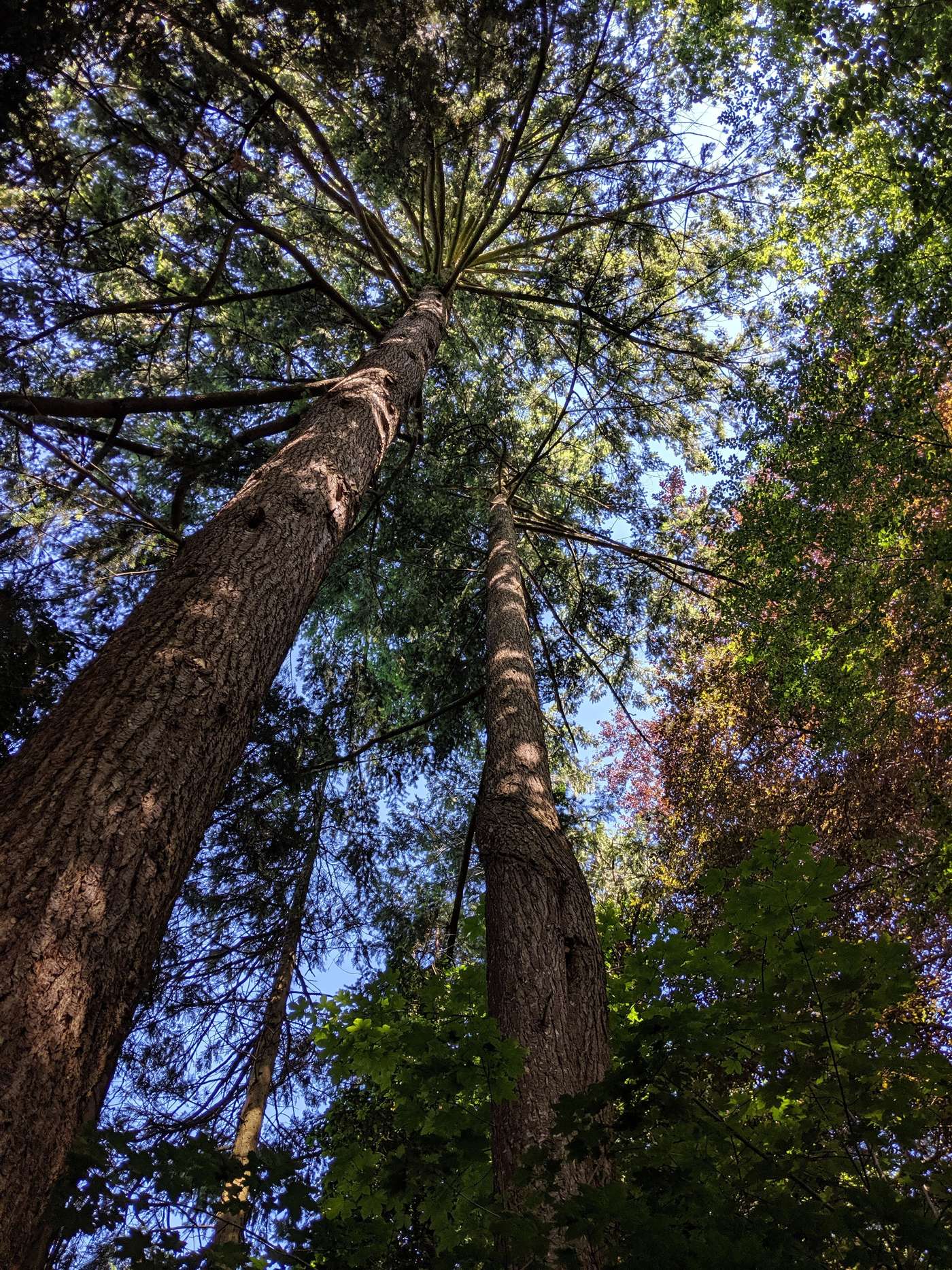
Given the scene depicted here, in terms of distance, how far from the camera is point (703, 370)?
27.5 ft

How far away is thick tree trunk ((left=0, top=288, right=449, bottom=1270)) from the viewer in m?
1.50

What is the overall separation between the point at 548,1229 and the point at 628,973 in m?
1.94

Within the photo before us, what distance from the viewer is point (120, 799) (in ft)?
6.30

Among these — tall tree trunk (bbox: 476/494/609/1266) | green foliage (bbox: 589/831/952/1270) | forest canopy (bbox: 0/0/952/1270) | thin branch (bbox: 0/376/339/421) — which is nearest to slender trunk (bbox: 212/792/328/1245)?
forest canopy (bbox: 0/0/952/1270)

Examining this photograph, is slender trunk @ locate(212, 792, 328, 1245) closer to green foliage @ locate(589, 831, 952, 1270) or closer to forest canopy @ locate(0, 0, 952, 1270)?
forest canopy @ locate(0, 0, 952, 1270)

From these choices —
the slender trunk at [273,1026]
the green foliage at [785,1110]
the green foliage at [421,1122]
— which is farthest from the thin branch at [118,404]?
the slender trunk at [273,1026]

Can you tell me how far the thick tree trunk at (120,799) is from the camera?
150 cm

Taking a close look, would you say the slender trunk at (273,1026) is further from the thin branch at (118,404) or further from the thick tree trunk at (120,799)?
the thin branch at (118,404)

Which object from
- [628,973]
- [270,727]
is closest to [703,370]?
[270,727]

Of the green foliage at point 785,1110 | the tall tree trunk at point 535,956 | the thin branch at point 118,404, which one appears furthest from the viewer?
the thin branch at point 118,404

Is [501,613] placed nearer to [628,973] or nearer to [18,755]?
[628,973]

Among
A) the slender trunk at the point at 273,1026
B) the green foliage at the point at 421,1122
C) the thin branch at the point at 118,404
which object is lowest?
the green foliage at the point at 421,1122

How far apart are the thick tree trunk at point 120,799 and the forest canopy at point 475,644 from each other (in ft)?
0.04

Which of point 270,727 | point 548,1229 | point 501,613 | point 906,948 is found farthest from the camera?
point 270,727
